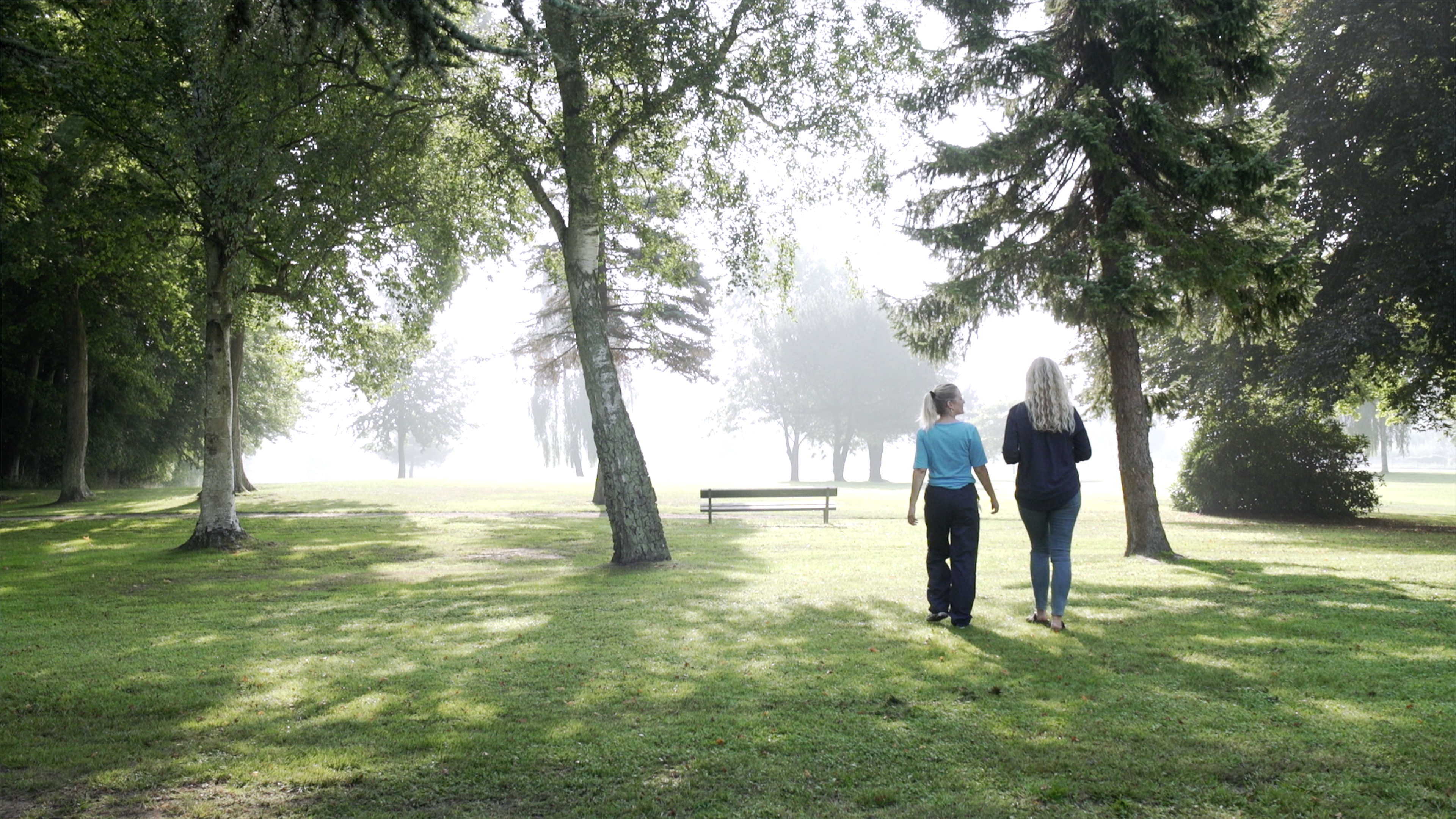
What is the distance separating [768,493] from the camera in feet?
71.0

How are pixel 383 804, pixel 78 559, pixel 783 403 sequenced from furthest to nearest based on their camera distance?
pixel 783 403, pixel 78 559, pixel 383 804

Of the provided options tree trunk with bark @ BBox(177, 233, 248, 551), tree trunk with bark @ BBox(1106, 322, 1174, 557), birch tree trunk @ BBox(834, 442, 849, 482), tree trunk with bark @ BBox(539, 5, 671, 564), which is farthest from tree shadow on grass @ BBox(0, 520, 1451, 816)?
birch tree trunk @ BBox(834, 442, 849, 482)

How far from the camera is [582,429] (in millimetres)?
61250

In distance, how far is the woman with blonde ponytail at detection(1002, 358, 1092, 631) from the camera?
7387mm

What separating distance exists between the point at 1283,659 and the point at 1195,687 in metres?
1.24

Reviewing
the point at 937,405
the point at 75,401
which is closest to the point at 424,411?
the point at 75,401

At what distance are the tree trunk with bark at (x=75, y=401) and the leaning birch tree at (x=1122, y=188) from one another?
74.3 feet

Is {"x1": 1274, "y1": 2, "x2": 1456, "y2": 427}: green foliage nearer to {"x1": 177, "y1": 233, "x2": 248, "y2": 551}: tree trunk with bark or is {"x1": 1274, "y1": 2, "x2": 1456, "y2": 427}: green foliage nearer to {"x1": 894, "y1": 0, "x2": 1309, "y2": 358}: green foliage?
Answer: {"x1": 894, "y1": 0, "x2": 1309, "y2": 358}: green foliage

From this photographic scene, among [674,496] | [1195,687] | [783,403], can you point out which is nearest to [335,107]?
[1195,687]

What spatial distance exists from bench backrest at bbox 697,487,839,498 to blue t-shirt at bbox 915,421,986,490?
1370cm

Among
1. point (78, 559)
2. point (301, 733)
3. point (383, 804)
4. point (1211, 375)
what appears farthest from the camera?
point (1211, 375)

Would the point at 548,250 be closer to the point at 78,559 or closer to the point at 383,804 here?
the point at 78,559

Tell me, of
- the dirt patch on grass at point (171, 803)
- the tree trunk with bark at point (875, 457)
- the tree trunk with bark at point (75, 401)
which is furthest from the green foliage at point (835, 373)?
the dirt patch on grass at point (171, 803)

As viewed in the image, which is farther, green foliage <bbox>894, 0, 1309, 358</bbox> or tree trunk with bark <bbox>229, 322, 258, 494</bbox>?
tree trunk with bark <bbox>229, 322, 258, 494</bbox>
